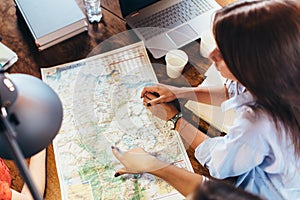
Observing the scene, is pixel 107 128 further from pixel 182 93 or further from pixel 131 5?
pixel 131 5

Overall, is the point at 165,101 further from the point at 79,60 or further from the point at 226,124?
the point at 79,60

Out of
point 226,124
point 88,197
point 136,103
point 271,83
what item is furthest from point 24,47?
point 271,83

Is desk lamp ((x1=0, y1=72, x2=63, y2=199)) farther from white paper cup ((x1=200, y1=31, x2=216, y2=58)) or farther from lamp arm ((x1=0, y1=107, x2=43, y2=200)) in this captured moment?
white paper cup ((x1=200, y1=31, x2=216, y2=58))

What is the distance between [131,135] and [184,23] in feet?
1.33

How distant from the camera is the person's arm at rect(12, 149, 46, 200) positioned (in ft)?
3.09

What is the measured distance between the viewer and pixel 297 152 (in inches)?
35.1

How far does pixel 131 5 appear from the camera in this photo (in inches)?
46.4

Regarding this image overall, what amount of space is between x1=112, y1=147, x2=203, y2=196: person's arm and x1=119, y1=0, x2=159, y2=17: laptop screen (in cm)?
44

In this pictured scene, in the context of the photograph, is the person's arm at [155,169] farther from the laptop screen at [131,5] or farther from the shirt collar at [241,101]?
the laptop screen at [131,5]

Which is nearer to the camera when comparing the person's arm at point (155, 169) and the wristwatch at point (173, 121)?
the person's arm at point (155, 169)

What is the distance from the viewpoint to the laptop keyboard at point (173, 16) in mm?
1195

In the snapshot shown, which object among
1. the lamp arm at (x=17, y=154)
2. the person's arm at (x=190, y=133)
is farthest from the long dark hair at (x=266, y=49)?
the lamp arm at (x=17, y=154)

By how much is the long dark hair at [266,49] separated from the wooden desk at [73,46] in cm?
25

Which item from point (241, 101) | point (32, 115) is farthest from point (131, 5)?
point (32, 115)
